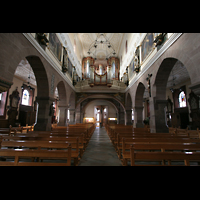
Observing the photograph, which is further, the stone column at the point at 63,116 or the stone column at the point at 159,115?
the stone column at the point at 63,116

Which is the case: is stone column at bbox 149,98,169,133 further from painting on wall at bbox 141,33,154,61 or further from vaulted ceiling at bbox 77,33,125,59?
vaulted ceiling at bbox 77,33,125,59

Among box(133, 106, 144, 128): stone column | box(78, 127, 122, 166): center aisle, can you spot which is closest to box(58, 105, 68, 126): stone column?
box(133, 106, 144, 128): stone column

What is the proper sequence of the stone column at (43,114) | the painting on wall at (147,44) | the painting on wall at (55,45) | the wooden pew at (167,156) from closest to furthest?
the wooden pew at (167,156) < the stone column at (43,114) < the painting on wall at (147,44) < the painting on wall at (55,45)

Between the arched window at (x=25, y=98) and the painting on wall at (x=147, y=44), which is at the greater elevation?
the painting on wall at (x=147, y=44)

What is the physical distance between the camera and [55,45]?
880cm

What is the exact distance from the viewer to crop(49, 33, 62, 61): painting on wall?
8.13m

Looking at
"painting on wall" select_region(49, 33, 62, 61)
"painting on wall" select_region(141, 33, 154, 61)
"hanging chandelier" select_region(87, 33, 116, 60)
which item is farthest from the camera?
"hanging chandelier" select_region(87, 33, 116, 60)

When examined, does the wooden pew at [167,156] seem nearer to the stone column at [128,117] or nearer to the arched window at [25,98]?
the stone column at [128,117]

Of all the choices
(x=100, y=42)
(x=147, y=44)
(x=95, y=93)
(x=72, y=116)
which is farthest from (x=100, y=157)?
(x=100, y=42)

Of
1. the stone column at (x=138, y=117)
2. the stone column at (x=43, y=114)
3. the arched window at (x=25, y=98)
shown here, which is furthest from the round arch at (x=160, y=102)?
the arched window at (x=25, y=98)

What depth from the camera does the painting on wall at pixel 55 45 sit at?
8.13 metres
